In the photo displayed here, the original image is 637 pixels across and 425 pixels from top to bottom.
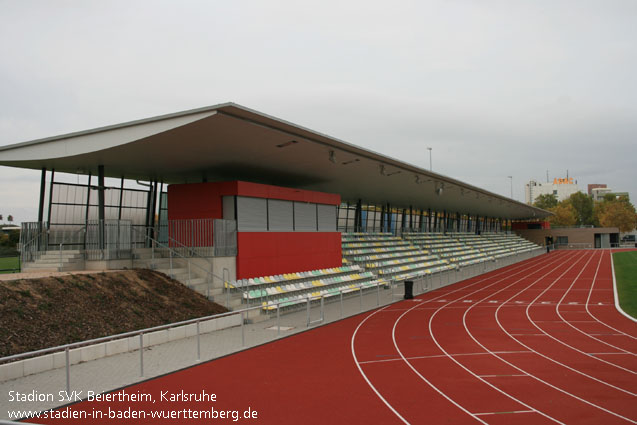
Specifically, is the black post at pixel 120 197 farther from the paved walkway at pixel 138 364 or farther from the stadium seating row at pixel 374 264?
the paved walkway at pixel 138 364

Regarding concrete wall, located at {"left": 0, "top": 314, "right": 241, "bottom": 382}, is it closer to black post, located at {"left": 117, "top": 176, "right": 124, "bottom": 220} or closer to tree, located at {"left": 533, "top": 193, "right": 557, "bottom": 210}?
black post, located at {"left": 117, "top": 176, "right": 124, "bottom": 220}

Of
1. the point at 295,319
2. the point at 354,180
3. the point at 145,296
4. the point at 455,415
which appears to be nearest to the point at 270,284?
the point at 295,319

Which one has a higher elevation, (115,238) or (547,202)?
(547,202)

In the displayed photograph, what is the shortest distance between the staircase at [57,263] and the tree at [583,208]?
119 metres

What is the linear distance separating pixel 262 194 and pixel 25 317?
387 inches

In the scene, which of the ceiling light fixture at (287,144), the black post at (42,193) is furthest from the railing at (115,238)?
the ceiling light fixture at (287,144)

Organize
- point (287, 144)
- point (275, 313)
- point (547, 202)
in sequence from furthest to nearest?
point (547, 202), point (275, 313), point (287, 144)

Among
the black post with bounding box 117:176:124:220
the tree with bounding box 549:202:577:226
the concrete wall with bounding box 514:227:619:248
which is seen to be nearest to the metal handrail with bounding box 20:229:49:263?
the black post with bounding box 117:176:124:220

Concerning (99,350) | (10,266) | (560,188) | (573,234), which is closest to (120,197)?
(99,350)

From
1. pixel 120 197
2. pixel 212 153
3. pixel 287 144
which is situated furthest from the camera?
pixel 120 197

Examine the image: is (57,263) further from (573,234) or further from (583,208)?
(583,208)

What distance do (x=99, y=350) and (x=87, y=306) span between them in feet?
5.30

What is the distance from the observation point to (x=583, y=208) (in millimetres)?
113312

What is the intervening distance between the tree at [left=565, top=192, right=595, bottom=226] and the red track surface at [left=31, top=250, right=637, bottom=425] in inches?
4384
